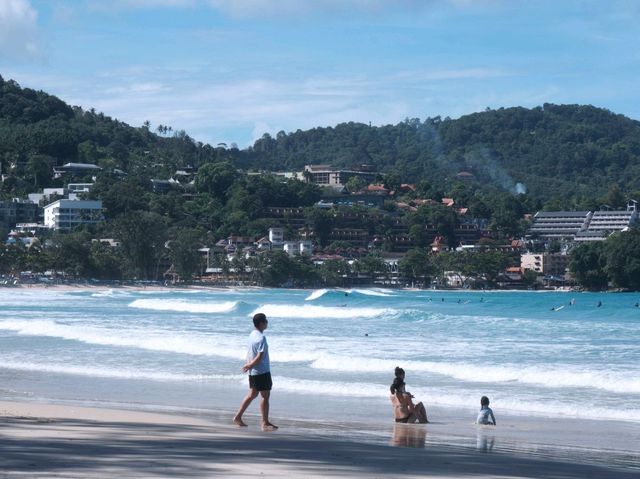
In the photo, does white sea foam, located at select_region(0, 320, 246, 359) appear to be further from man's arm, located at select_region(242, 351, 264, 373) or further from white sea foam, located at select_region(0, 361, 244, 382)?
man's arm, located at select_region(242, 351, 264, 373)

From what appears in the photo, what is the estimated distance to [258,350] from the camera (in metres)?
11.8

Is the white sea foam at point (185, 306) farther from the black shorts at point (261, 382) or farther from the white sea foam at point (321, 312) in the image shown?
the black shorts at point (261, 382)

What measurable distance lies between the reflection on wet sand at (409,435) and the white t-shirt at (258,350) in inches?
64.8

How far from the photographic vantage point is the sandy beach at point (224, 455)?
27.7 ft

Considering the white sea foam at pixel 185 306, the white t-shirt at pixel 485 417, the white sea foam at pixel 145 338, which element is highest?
the white t-shirt at pixel 485 417

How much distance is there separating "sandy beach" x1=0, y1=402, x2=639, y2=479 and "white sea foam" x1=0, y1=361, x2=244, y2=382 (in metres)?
7.70

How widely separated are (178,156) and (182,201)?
33.0 m

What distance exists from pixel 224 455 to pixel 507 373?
12.3m

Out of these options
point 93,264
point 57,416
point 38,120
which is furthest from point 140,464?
point 38,120

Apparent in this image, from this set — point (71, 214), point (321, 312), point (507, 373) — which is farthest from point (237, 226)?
point (507, 373)

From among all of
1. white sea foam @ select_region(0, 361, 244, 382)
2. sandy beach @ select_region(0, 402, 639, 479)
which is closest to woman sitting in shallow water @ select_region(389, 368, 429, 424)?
sandy beach @ select_region(0, 402, 639, 479)

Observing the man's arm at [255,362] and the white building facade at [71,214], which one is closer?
the man's arm at [255,362]

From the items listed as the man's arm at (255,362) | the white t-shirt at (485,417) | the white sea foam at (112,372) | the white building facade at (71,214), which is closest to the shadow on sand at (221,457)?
the man's arm at (255,362)

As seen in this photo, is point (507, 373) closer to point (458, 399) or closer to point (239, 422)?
point (458, 399)
